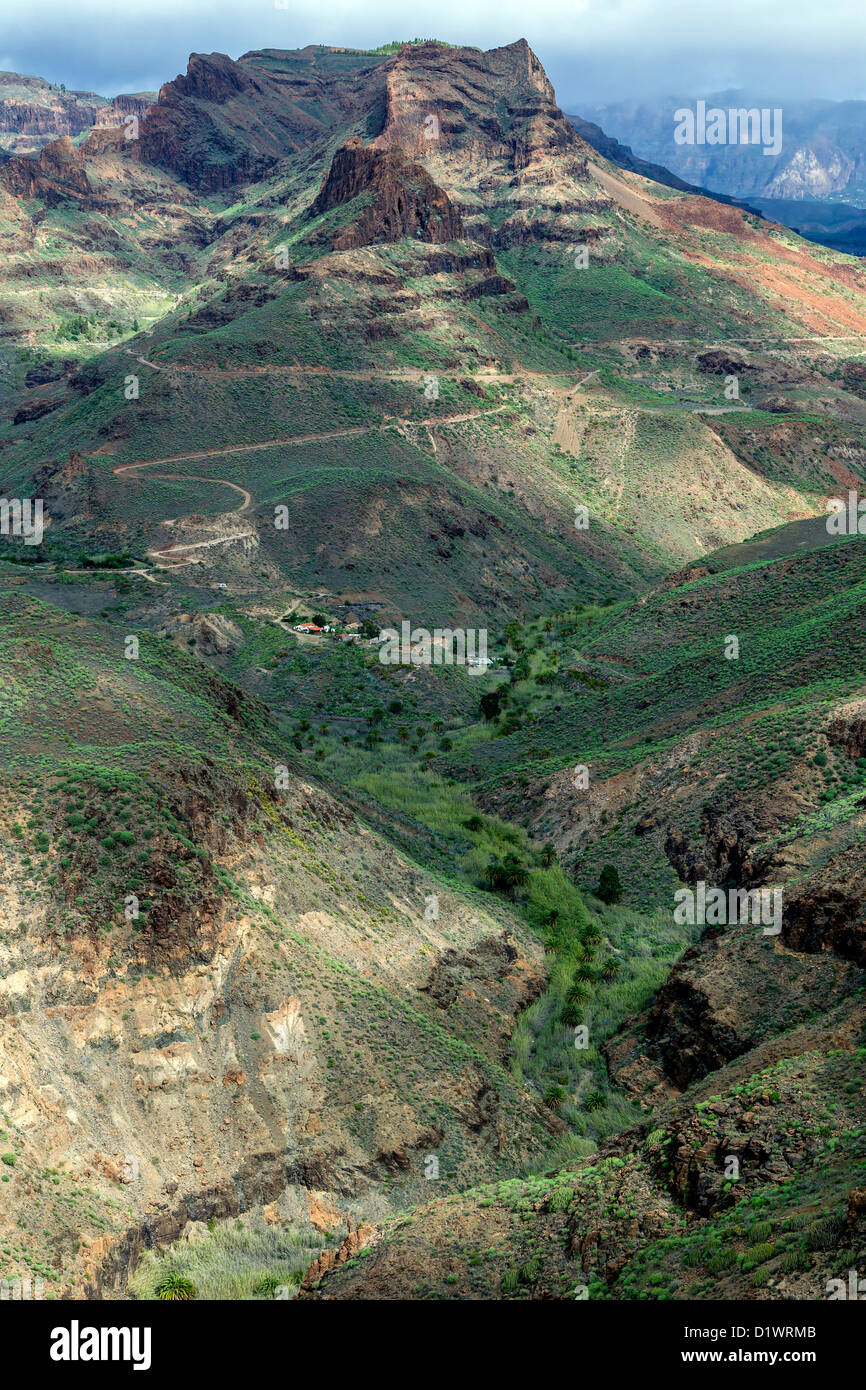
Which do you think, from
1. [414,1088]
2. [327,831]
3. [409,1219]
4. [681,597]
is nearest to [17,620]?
[327,831]

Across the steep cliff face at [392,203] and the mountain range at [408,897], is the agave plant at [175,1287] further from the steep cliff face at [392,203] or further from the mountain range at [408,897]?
the steep cliff face at [392,203]

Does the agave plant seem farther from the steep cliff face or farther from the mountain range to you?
the steep cliff face

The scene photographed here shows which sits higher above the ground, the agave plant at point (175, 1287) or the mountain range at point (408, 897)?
the mountain range at point (408, 897)

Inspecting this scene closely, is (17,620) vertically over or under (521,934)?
over

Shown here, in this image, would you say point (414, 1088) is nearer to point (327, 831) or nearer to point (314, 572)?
point (327, 831)

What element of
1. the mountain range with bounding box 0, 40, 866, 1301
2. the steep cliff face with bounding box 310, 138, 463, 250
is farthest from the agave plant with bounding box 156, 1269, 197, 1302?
the steep cliff face with bounding box 310, 138, 463, 250

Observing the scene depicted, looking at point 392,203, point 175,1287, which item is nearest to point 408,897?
point 175,1287

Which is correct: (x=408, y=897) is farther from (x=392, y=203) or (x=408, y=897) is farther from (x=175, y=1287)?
(x=392, y=203)

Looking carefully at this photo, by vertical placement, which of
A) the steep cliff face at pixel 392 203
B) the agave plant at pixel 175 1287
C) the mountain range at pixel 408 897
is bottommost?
the agave plant at pixel 175 1287

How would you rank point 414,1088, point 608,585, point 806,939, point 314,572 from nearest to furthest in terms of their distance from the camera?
point 414,1088
point 806,939
point 314,572
point 608,585

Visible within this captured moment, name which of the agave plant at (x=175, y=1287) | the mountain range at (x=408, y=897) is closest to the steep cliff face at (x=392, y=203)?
the mountain range at (x=408, y=897)

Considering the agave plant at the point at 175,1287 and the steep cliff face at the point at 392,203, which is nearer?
the agave plant at the point at 175,1287
